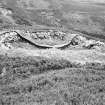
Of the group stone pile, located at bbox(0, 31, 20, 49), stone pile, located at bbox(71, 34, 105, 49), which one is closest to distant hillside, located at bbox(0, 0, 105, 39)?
stone pile, located at bbox(0, 31, 20, 49)

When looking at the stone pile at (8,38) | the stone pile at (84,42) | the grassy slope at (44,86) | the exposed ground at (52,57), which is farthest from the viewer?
the stone pile at (84,42)

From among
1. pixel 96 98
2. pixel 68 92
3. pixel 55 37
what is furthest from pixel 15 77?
pixel 55 37

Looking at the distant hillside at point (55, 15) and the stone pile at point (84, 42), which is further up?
the distant hillside at point (55, 15)

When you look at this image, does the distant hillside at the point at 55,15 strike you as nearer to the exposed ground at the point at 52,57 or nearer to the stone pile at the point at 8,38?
the exposed ground at the point at 52,57

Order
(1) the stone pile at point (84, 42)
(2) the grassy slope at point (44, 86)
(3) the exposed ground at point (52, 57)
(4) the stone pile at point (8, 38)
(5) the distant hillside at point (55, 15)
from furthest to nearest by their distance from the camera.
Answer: (5) the distant hillside at point (55, 15) < (1) the stone pile at point (84, 42) < (4) the stone pile at point (8, 38) < (3) the exposed ground at point (52, 57) < (2) the grassy slope at point (44, 86)

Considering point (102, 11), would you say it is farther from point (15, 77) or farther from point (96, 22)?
point (15, 77)

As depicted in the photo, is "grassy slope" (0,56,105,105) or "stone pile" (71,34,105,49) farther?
"stone pile" (71,34,105,49)

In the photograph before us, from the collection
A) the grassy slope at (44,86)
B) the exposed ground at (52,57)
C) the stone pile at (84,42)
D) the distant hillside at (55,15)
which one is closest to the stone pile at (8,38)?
the exposed ground at (52,57)

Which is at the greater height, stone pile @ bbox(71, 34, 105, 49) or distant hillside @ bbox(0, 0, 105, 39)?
distant hillside @ bbox(0, 0, 105, 39)

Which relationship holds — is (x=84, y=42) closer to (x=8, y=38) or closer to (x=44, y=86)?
(x=8, y=38)

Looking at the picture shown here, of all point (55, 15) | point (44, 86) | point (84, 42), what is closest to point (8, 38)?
point (84, 42)

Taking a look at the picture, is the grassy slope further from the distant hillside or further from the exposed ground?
the distant hillside
